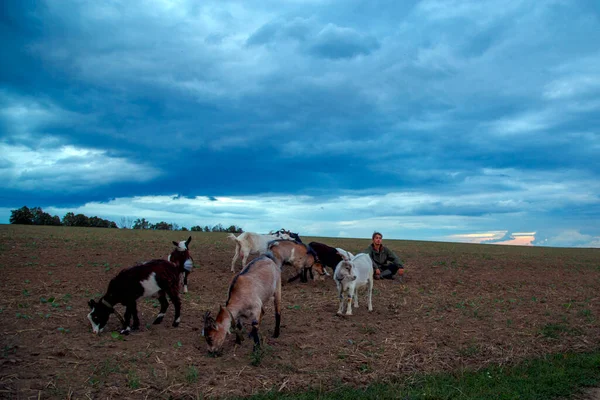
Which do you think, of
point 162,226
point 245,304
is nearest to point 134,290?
point 245,304

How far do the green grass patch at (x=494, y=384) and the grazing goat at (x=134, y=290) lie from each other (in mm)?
3752

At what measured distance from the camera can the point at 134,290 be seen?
8898 millimetres

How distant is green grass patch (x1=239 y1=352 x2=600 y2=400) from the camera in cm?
660

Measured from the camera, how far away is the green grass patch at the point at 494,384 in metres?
6.60

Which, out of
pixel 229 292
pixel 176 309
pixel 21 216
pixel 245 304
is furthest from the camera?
pixel 21 216

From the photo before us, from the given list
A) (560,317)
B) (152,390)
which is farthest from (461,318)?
(152,390)

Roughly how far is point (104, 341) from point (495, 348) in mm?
7952

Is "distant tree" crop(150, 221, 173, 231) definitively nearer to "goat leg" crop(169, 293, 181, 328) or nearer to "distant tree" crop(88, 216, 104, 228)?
"distant tree" crop(88, 216, 104, 228)

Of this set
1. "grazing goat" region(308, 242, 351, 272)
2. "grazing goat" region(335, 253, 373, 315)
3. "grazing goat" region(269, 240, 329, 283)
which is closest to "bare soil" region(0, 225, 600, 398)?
"grazing goat" region(335, 253, 373, 315)

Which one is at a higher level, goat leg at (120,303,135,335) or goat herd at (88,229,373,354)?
goat herd at (88,229,373,354)

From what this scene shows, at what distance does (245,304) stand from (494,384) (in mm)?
4587

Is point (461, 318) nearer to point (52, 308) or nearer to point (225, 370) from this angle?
point (225, 370)

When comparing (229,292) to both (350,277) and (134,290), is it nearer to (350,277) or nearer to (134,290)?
(134,290)

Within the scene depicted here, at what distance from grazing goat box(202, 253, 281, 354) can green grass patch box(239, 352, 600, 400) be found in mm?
1459
